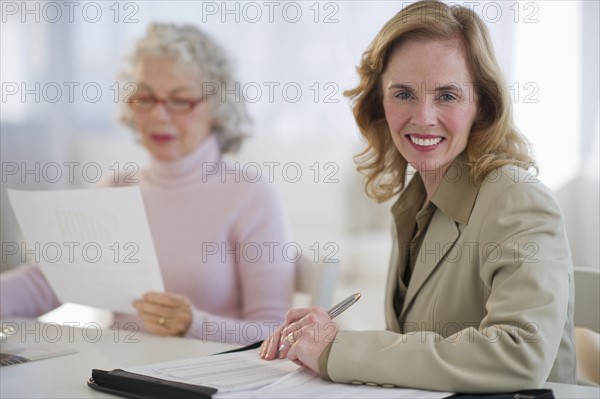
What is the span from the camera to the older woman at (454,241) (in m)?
0.92

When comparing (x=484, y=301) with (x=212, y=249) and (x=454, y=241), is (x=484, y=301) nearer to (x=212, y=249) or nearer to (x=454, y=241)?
(x=454, y=241)

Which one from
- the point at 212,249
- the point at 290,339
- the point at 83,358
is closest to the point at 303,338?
the point at 290,339

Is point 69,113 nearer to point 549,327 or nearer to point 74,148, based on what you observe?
point 74,148

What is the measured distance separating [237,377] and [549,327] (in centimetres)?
40

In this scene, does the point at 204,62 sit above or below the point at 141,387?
above

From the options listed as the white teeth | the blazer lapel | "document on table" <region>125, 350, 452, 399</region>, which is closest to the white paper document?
"document on table" <region>125, 350, 452, 399</region>

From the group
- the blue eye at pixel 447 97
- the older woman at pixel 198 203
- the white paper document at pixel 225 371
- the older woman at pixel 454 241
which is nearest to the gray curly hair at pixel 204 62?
the older woman at pixel 198 203

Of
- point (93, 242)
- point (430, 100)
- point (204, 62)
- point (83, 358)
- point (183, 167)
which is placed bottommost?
point (83, 358)

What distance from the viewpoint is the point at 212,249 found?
185 centimetres

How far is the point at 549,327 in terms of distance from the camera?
94 centimetres

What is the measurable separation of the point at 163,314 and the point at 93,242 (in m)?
0.19

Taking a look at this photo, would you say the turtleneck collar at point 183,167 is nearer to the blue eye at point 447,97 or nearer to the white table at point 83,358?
the white table at point 83,358

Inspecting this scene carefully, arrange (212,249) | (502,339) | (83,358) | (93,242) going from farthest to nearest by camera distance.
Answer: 1. (212,249)
2. (93,242)
3. (83,358)
4. (502,339)

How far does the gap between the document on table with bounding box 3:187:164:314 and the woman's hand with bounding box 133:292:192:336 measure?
0.02 m
